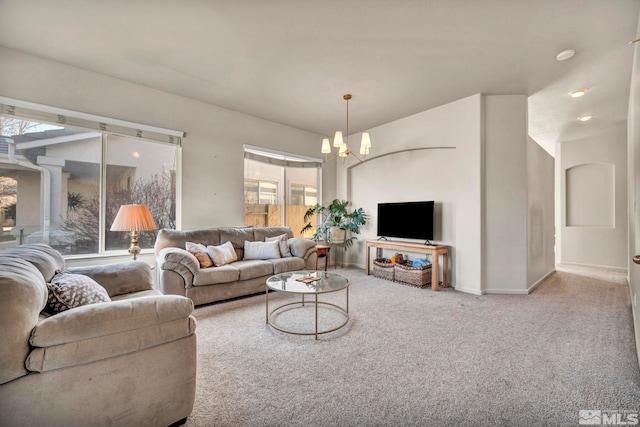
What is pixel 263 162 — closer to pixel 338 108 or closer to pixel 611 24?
pixel 338 108

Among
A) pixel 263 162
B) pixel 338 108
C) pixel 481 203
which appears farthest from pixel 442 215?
pixel 263 162

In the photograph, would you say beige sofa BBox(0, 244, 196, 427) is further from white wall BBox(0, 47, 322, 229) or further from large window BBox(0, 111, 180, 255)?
white wall BBox(0, 47, 322, 229)

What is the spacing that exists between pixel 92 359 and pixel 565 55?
15.0 feet

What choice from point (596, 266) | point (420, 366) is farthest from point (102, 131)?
point (596, 266)

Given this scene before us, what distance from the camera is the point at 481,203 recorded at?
3816 millimetres

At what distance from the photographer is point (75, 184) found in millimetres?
3242

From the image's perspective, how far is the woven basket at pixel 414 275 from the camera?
4.07 metres

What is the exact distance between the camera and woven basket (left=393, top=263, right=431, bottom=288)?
4.07 meters

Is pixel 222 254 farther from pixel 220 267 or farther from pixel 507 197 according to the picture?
pixel 507 197

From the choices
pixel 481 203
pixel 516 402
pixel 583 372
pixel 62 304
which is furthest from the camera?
pixel 481 203

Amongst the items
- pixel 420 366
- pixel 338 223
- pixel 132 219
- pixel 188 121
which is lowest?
pixel 420 366

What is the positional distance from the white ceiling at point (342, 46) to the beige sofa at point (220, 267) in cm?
203

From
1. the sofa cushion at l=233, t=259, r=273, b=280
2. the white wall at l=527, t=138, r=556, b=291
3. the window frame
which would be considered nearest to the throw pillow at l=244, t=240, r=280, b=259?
the sofa cushion at l=233, t=259, r=273, b=280

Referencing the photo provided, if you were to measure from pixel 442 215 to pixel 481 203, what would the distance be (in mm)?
598
